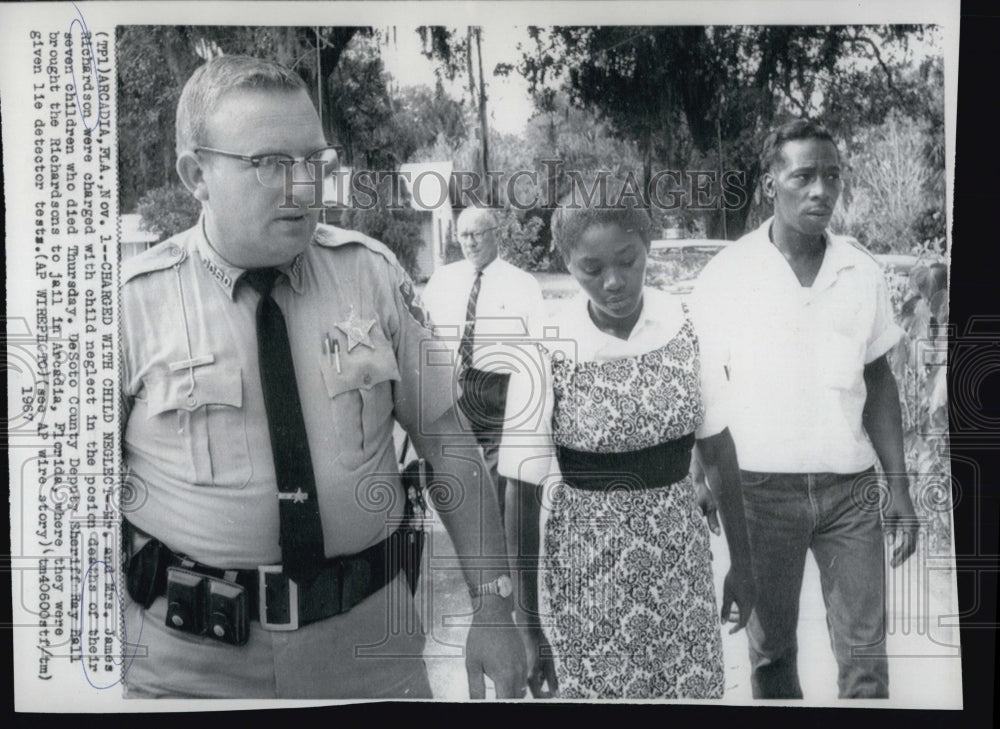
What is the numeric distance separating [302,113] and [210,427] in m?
1.08

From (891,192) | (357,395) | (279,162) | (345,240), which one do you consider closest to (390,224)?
(345,240)

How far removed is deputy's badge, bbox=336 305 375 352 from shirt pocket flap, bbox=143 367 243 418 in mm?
364

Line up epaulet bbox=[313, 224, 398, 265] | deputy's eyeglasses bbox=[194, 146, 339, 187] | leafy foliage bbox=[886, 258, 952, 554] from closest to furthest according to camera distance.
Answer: deputy's eyeglasses bbox=[194, 146, 339, 187], epaulet bbox=[313, 224, 398, 265], leafy foliage bbox=[886, 258, 952, 554]

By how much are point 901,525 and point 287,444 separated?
6.96ft

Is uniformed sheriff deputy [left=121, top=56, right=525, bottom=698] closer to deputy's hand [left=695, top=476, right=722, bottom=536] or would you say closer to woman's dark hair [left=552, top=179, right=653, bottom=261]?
woman's dark hair [left=552, top=179, right=653, bottom=261]

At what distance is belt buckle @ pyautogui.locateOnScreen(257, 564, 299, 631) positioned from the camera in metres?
3.23

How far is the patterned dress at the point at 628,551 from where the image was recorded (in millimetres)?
3271

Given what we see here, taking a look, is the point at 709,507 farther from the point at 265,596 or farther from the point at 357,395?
the point at 265,596

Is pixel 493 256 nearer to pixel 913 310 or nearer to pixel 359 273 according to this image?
pixel 359 273

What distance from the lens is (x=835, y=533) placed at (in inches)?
134

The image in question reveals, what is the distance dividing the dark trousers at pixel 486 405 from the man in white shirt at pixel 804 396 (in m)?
0.71

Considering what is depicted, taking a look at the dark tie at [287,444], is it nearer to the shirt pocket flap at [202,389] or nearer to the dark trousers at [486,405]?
the shirt pocket flap at [202,389]

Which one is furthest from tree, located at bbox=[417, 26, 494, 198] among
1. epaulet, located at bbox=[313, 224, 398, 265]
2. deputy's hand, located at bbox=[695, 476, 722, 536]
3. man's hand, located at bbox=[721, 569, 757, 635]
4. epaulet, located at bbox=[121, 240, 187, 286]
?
man's hand, located at bbox=[721, 569, 757, 635]

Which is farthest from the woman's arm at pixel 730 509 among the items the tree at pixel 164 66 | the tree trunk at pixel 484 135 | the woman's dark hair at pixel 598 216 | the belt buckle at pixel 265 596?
the tree at pixel 164 66
